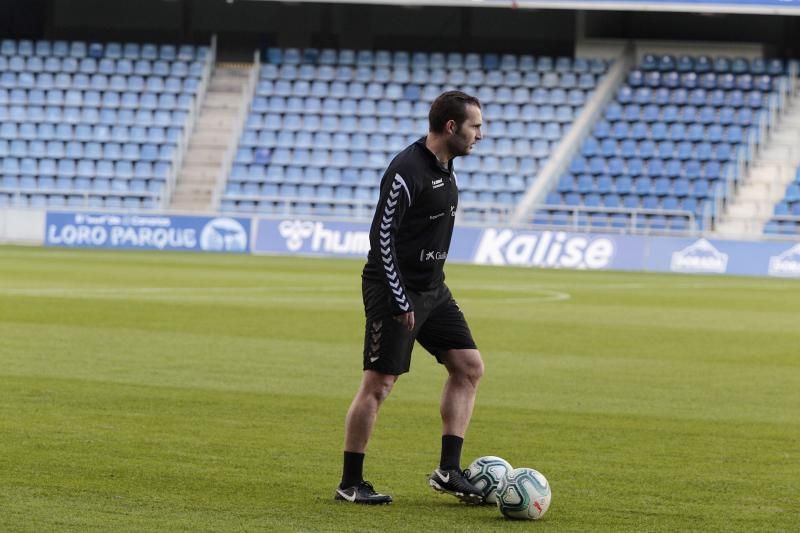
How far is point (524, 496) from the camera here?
7.19m

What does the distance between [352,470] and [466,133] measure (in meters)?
1.77

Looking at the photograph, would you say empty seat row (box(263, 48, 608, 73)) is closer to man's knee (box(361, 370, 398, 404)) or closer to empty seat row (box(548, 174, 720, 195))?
empty seat row (box(548, 174, 720, 195))

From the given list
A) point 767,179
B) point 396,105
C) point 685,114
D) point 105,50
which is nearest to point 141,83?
point 105,50

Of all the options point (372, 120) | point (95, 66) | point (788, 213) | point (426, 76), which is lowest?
point (788, 213)

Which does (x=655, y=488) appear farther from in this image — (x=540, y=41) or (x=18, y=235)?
(x=540, y=41)

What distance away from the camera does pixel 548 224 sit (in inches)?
1660

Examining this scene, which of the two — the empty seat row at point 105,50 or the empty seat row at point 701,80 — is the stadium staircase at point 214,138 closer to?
the empty seat row at point 105,50

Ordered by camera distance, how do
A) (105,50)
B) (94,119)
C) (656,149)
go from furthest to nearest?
(105,50) → (94,119) → (656,149)

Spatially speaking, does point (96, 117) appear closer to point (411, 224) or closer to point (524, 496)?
point (411, 224)

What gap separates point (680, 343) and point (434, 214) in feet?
35.0

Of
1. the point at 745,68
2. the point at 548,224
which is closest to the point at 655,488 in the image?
the point at 548,224

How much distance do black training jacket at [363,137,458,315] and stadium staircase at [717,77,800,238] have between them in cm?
3405

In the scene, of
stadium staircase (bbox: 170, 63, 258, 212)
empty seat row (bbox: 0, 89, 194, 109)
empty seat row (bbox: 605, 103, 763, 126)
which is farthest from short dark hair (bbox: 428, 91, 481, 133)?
empty seat row (bbox: 0, 89, 194, 109)

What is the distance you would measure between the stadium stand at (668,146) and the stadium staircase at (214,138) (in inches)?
418
